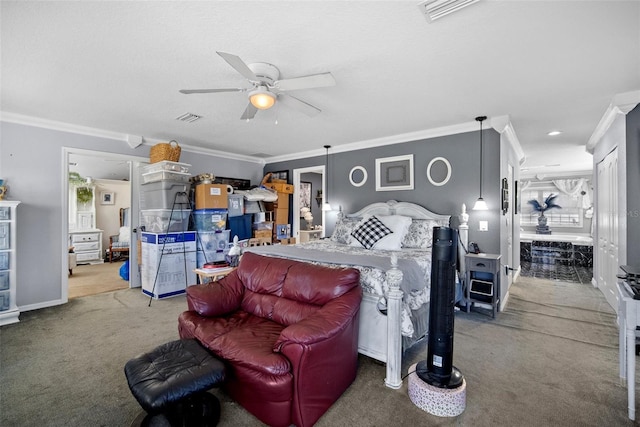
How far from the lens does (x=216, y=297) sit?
237 centimetres

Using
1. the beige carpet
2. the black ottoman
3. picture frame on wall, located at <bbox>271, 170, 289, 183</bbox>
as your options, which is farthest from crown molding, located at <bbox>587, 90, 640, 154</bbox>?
the beige carpet

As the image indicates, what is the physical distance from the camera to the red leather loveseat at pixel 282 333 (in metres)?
1.62

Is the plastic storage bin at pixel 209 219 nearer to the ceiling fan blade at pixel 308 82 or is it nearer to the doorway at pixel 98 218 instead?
the doorway at pixel 98 218

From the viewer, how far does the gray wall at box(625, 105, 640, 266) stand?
9.59 feet

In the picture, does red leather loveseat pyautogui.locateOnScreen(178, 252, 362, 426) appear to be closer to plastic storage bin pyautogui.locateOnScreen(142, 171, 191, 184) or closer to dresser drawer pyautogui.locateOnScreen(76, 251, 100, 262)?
plastic storage bin pyautogui.locateOnScreen(142, 171, 191, 184)

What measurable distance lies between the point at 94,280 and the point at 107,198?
3.25m

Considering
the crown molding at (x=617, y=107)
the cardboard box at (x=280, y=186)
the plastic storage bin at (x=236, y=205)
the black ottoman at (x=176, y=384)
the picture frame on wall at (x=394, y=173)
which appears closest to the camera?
the black ottoman at (x=176, y=384)

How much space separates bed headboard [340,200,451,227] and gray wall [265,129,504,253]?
0.17 m

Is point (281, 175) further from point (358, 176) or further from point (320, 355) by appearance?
point (320, 355)

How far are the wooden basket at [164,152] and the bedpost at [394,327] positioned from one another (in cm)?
385

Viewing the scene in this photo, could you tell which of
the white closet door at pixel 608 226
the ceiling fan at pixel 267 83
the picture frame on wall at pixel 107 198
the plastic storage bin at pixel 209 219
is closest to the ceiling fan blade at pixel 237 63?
the ceiling fan at pixel 267 83

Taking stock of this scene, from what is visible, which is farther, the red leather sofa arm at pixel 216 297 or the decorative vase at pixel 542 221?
the decorative vase at pixel 542 221

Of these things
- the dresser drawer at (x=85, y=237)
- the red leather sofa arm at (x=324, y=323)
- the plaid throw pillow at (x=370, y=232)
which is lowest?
the red leather sofa arm at (x=324, y=323)

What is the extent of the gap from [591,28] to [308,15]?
1.81 m
